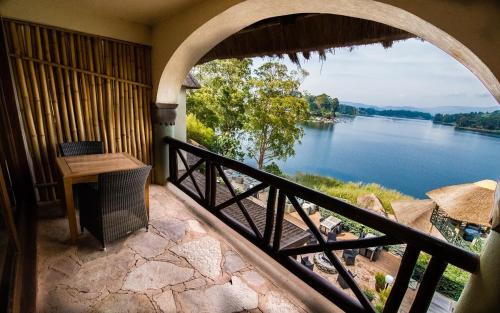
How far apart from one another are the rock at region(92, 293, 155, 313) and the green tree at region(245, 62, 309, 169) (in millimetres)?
12743

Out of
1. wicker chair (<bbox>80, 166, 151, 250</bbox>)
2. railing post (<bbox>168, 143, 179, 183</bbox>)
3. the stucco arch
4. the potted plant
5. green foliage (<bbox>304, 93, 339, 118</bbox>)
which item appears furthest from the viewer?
green foliage (<bbox>304, 93, 339, 118</bbox>)

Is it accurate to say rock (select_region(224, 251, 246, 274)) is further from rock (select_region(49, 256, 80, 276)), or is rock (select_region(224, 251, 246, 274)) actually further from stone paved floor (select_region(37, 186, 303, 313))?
rock (select_region(49, 256, 80, 276))

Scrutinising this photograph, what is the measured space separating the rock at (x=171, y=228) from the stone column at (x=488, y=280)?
237 centimetres

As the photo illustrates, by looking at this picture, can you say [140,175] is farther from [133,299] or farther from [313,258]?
[313,258]

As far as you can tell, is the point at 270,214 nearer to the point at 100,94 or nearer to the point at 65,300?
the point at 65,300

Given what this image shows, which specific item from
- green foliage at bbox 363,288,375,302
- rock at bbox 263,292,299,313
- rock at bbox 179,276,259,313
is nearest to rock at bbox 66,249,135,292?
rock at bbox 179,276,259,313

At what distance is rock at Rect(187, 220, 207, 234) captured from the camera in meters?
2.68

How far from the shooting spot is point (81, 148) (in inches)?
116

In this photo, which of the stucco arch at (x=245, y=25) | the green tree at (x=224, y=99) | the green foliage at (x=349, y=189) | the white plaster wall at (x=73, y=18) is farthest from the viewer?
the green foliage at (x=349, y=189)

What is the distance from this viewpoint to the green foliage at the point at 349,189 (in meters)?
16.8

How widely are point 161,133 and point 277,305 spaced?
3.09m

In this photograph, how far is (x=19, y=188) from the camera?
2799 mm


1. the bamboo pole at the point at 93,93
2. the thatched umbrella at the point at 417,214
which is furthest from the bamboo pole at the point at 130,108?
the thatched umbrella at the point at 417,214

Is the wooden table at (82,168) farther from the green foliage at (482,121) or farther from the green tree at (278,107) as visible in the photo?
the green foliage at (482,121)
